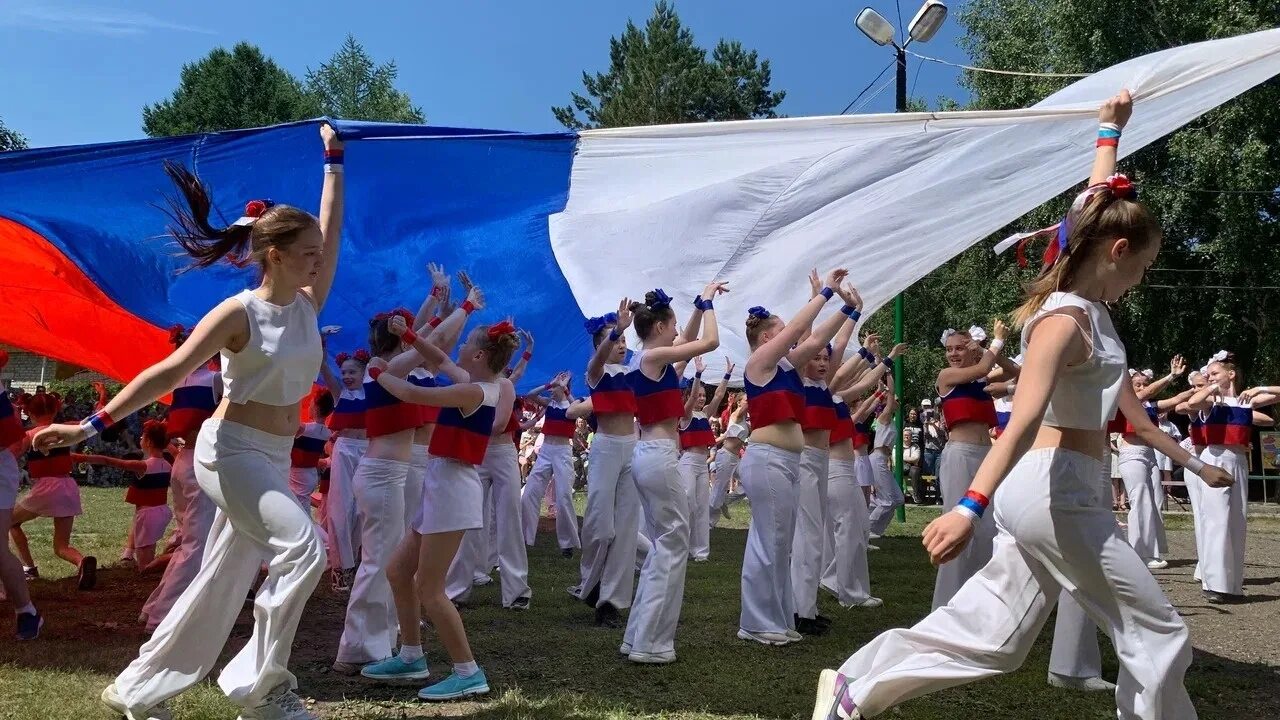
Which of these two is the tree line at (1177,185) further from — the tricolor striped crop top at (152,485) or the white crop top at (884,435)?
the tricolor striped crop top at (152,485)

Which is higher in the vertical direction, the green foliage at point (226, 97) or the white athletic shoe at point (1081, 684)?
the green foliage at point (226, 97)

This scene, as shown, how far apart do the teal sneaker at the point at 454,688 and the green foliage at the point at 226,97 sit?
178 feet

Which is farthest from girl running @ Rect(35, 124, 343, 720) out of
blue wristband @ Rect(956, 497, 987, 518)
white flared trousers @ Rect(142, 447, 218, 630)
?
→ white flared trousers @ Rect(142, 447, 218, 630)

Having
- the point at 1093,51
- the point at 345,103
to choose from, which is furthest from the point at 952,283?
the point at 345,103

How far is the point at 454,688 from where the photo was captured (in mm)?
5914

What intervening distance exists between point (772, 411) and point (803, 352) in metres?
0.47

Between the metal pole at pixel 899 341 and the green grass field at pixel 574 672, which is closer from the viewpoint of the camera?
the green grass field at pixel 574 672

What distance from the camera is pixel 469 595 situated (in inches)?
396

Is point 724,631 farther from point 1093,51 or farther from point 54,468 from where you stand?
point 1093,51

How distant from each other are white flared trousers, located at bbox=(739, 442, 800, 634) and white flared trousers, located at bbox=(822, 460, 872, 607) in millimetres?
1969

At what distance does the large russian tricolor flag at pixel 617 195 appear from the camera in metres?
6.25

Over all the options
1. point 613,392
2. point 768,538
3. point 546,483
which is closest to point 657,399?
point 768,538

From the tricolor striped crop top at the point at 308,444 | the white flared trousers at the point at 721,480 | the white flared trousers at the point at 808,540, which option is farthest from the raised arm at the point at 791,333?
the white flared trousers at the point at 721,480

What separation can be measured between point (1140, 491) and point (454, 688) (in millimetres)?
8902
